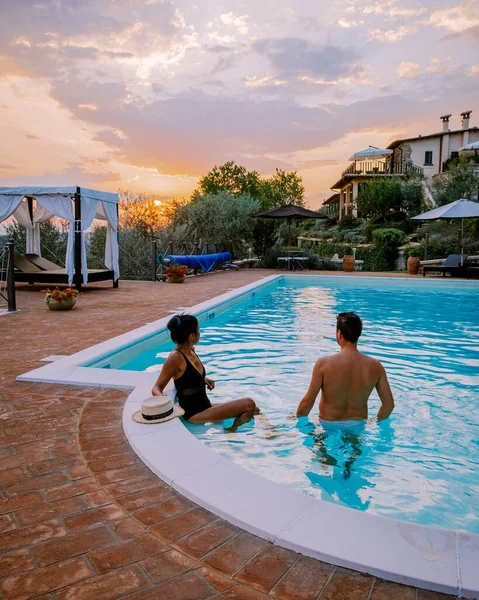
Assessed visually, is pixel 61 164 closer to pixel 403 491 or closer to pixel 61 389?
pixel 61 389

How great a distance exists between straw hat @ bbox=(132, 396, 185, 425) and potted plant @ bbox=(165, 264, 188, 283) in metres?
11.0

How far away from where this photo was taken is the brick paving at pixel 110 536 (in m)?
1.76

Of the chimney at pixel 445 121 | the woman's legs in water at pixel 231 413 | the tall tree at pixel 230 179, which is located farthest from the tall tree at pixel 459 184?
the tall tree at pixel 230 179

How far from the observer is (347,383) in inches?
144

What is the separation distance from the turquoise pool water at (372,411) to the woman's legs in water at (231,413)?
11 cm

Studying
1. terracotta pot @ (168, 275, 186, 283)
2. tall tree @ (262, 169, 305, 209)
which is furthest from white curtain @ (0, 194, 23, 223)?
tall tree @ (262, 169, 305, 209)

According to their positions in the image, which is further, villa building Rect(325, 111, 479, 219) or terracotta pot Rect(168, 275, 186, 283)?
villa building Rect(325, 111, 479, 219)

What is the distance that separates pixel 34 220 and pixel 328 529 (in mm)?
13666

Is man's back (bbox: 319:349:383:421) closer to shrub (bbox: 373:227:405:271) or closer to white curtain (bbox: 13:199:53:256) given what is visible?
white curtain (bbox: 13:199:53:256)

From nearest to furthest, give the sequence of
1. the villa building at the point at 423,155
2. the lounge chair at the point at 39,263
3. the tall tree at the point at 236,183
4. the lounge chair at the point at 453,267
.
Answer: the lounge chair at the point at 39,263 < the lounge chair at the point at 453,267 < the villa building at the point at 423,155 < the tall tree at the point at 236,183

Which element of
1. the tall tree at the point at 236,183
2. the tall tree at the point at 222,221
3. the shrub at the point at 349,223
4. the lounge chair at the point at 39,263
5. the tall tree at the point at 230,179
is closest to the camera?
the lounge chair at the point at 39,263

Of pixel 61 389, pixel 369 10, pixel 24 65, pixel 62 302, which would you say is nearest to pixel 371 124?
pixel 369 10

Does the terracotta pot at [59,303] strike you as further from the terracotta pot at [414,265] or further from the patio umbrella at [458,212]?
the terracotta pot at [414,265]

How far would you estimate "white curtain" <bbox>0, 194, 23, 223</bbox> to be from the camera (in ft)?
40.3
